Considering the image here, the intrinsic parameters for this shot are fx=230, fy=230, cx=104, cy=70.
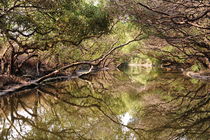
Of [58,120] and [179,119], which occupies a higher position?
[179,119]

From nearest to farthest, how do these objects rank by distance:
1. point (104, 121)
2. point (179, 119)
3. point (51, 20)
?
1. point (179, 119)
2. point (104, 121)
3. point (51, 20)

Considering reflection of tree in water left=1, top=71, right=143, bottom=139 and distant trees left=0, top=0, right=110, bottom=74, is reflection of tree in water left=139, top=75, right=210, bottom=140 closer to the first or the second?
reflection of tree in water left=1, top=71, right=143, bottom=139

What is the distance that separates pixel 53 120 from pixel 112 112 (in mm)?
2111

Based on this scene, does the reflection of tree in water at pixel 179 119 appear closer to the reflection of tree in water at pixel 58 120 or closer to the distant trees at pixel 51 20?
the reflection of tree in water at pixel 58 120

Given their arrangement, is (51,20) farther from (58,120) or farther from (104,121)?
(104,121)

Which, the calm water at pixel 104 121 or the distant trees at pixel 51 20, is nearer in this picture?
the calm water at pixel 104 121

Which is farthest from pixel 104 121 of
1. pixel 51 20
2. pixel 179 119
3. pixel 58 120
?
pixel 51 20

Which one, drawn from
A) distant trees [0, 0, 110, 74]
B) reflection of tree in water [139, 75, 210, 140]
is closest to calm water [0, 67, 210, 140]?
reflection of tree in water [139, 75, 210, 140]

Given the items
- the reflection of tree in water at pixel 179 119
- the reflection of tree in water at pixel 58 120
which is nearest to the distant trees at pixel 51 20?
the reflection of tree in water at pixel 58 120

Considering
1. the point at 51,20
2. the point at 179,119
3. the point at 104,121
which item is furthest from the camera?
the point at 51,20

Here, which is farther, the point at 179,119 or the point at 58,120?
the point at 58,120

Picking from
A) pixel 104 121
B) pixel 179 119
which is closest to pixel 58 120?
pixel 104 121

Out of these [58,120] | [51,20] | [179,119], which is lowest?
[58,120]

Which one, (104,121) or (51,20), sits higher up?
(51,20)
